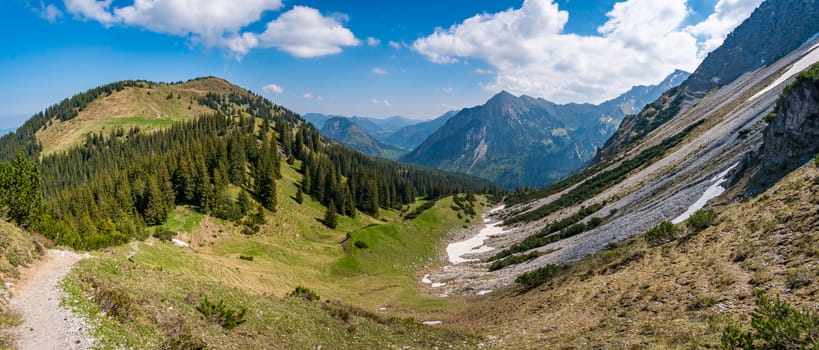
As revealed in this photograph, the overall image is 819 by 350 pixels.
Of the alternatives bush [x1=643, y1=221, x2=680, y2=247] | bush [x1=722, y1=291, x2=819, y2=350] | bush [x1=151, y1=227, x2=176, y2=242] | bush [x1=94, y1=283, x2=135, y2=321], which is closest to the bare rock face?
bush [x1=643, y1=221, x2=680, y2=247]

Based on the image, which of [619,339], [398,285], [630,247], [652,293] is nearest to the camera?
[619,339]

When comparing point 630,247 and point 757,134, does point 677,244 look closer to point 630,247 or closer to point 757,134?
point 630,247

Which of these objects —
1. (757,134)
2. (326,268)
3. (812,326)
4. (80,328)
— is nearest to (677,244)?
(812,326)

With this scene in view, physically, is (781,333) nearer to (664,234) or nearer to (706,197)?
(664,234)

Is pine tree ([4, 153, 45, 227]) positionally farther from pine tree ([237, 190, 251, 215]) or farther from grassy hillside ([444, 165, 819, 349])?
grassy hillside ([444, 165, 819, 349])

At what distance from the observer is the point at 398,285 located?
161ft

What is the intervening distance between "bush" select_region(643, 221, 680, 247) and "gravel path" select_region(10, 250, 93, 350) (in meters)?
36.8

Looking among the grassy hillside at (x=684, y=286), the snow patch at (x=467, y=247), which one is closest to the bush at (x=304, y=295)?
the grassy hillside at (x=684, y=286)

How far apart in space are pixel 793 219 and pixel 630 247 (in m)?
12.8

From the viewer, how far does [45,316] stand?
13.4m

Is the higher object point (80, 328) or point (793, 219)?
point (80, 328)

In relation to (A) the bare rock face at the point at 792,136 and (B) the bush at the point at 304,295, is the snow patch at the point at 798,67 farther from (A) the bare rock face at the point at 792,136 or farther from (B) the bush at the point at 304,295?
(B) the bush at the point at 304,295

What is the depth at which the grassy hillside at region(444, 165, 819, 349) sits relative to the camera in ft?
51.2

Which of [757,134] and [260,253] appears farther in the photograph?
[757,134]
